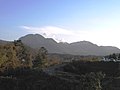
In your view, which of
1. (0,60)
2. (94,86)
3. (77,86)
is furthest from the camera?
(0,60)

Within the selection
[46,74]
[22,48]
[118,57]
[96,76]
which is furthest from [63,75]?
[22,48]

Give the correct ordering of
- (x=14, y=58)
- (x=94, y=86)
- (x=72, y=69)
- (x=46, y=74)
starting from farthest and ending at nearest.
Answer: (x=14, y=58)
(x=72, y=69)
(x=46, y=74)
(x=94, y=86)

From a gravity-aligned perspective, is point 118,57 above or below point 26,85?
above

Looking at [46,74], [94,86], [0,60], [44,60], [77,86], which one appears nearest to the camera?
[94,86]

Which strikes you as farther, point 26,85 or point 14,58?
point 14,58

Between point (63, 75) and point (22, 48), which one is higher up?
point (22, 48)

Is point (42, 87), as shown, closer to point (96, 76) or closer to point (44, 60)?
point (96, 76)

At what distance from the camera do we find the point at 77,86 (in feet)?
135

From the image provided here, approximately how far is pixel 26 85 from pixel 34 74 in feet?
15.2

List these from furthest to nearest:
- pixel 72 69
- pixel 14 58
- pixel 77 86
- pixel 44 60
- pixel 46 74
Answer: pixel 44 60 < pixel 14 58 < pixel 72 69 < pixel 46 74 < pixel 77 86

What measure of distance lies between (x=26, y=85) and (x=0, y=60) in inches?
798

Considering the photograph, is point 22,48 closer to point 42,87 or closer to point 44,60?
point 44,60

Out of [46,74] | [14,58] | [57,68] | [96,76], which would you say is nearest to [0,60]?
[14,58]

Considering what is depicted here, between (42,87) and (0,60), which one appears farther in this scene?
(0,60)
